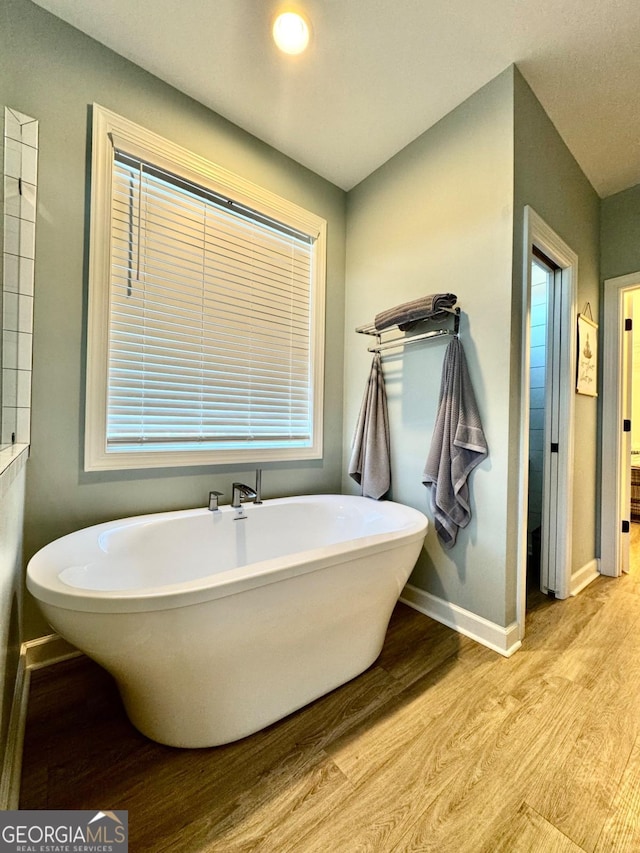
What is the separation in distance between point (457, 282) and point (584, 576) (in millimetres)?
2118

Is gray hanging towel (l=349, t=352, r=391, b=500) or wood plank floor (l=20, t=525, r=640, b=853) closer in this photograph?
wood plank floor (l=20, t=525, r=640, b=853)

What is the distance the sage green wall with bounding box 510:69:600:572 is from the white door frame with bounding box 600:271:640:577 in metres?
0.06

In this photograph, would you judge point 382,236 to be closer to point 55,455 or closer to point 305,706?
point 55,455

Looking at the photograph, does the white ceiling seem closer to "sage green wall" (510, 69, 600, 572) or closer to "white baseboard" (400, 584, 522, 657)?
A: "sage green wall" (510, 69, 600, 572)

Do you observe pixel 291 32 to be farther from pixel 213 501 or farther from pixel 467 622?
pixel 467 622

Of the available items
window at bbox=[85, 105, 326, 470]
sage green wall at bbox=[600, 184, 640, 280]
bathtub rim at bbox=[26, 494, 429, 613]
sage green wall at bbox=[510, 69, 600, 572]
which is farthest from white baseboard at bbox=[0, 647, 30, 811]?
sage green wall at bbox=[600, 184, 640, 280]

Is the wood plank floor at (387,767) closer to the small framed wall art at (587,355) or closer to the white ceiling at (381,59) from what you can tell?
the small framed wall art at (587,355)

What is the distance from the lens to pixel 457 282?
1747 mm

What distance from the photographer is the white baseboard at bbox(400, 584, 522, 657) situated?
1.56 metres

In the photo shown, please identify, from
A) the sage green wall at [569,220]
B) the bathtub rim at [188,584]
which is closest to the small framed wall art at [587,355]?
the sage green wall at [569,220]

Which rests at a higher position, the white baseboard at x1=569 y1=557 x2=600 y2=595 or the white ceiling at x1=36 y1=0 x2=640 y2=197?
the white ceiling at x1=36 y1=0 x2=640 y2=197

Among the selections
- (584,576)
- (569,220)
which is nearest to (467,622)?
(584,576)

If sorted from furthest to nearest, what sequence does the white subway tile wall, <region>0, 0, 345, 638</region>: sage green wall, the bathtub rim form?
<region>0, 0, 345, 638</region>: sage green wall → the white subway tile wall → the bathtub rim

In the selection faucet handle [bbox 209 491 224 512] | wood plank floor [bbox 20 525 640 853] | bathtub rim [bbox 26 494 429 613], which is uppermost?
faucet handle [bbox 209 491 224 512]
